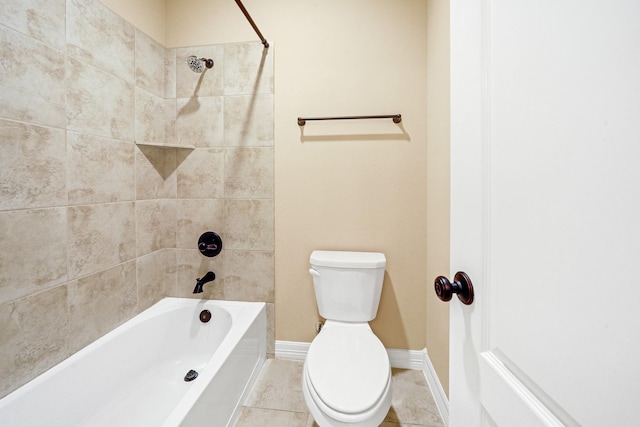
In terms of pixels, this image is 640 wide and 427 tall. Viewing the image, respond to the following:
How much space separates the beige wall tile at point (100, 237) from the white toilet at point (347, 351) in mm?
1048

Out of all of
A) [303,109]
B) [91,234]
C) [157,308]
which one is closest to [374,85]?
[303,109]

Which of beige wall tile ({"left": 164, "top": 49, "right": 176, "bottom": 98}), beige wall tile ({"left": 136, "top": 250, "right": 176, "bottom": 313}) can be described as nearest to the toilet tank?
beige wall tile ({"left": 136, "top": 250, "right": 176, "bottom": 313})

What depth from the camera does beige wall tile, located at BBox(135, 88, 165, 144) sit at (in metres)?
1.55

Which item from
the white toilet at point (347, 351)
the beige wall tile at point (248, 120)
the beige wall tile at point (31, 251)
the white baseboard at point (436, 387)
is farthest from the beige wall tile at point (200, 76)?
the white baseboard at point (436, 387)

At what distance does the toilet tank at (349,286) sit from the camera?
1.50 m

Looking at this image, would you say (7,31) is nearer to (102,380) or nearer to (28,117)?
(28,117)

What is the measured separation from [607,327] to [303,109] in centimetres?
165

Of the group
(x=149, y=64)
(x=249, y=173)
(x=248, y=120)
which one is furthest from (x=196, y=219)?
(x=149, y=64)

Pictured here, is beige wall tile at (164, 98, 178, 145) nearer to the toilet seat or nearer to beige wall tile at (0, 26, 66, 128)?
beige wall tile at (0, 26, 66, 128)

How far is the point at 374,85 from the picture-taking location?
5.36 ft

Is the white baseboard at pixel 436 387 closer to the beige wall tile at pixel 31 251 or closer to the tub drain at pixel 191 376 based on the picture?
the tub drain at pixel 191 376

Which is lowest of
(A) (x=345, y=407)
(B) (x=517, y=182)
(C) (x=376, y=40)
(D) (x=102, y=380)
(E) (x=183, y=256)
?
(D) (x=102, y=380)

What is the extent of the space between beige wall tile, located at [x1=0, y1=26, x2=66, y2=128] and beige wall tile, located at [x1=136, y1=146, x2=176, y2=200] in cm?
46

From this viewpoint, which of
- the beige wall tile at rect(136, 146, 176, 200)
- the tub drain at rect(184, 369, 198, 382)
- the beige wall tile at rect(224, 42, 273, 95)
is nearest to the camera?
the tub drain at rect(184, 369, 198, 382)
